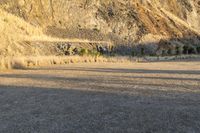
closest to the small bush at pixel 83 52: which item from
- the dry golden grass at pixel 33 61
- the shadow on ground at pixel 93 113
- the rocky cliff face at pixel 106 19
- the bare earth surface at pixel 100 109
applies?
the rocky cliff face at pixel 106 19

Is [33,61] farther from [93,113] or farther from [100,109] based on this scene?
[93,113]

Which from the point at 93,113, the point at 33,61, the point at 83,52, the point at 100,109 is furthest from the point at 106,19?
the point at 93,113

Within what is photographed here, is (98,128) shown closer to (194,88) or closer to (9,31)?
(194,88)

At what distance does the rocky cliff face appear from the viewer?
174ft

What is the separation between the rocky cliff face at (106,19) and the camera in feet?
174

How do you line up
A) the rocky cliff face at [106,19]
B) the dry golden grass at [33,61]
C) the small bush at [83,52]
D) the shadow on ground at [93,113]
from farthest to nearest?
the rocky cliff face at [106,19], the small bush at [83,52], the dry golden grass at [33,61], the shadow on ground at [93,113]

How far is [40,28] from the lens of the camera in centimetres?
5141

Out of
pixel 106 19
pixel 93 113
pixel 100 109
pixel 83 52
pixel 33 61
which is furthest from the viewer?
pixel 106 19

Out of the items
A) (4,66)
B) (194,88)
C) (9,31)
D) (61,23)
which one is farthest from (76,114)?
(61,23)

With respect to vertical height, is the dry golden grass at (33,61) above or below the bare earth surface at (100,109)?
above

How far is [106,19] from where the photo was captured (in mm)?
60438

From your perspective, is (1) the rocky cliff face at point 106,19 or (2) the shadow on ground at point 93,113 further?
(1) the rocky cliff face at point 106,19

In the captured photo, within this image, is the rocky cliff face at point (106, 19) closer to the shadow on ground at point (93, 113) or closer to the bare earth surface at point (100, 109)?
the bare earth surface at point (100, 109)

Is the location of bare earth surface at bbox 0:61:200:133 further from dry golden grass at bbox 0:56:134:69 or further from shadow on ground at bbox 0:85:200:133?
dry golden grass at bbox 0:56:134:69
